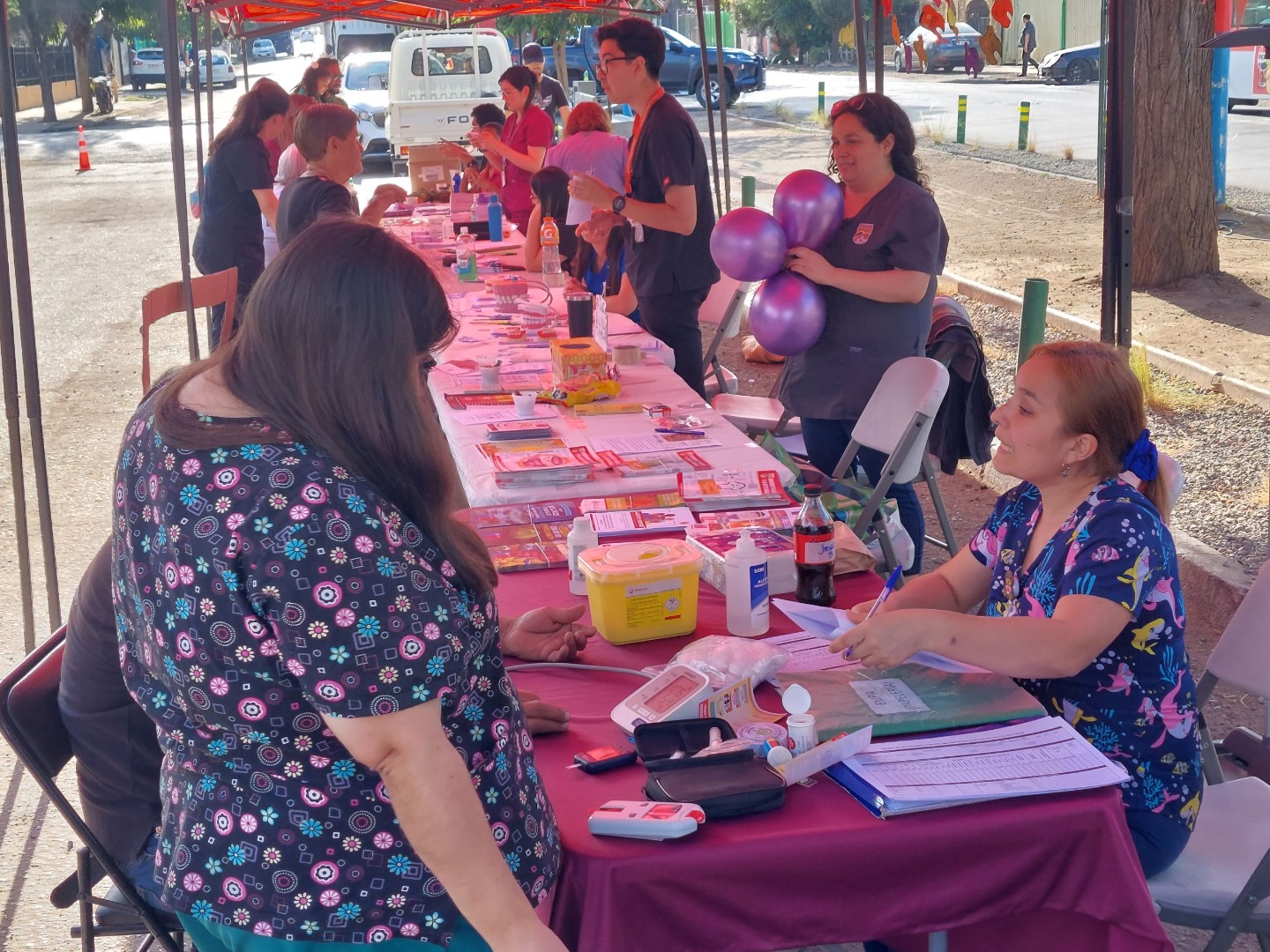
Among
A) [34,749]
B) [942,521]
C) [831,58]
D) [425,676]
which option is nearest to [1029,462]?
[425,676]

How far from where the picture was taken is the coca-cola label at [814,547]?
2291 mm

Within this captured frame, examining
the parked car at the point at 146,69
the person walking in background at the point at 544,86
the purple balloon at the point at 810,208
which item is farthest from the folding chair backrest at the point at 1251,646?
the parked car at the point at 146,69

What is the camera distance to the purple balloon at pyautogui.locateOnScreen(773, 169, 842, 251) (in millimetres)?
3807

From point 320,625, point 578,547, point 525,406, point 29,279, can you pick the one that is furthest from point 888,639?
point 29,279

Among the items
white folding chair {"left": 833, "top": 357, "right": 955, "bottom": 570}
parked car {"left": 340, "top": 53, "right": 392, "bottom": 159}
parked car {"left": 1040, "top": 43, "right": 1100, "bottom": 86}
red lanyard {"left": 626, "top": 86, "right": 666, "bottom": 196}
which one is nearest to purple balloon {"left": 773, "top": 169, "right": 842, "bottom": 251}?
white folding chair {"left": 833, "top": 357, "right": 955, "bottom": 570}

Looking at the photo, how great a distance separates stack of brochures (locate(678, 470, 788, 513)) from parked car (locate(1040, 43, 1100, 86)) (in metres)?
23.9

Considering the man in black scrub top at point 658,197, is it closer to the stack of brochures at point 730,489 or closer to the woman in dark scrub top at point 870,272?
the woman in dark scrub top at point 870,272

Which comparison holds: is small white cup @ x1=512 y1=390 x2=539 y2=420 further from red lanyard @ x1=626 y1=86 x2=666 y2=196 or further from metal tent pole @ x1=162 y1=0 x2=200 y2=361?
red lanyard @ x1=626 y1=86 x2=666 y2=196

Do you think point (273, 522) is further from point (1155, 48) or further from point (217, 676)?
point (1155, 48)

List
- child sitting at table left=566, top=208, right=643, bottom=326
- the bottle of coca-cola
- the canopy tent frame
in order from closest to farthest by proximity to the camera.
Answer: the bottle of coca-cola, the canopy tent frame, child sitting at table left=566, top=208, right=643, bottom=326

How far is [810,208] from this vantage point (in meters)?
3.81

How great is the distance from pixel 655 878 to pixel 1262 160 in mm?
14610

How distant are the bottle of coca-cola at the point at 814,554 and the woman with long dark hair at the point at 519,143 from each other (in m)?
5.65

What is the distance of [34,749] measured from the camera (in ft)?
6.14
